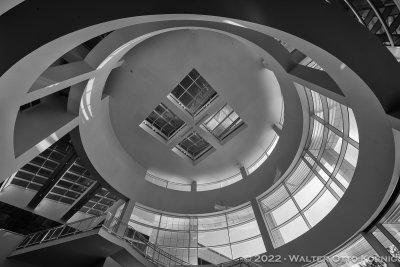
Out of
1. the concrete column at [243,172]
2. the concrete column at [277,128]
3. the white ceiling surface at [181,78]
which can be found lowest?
the concrete column at [243,172]

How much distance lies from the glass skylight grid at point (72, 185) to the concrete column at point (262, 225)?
1179 centimetres

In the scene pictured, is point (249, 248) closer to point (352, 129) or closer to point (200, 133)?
point (200, 133)

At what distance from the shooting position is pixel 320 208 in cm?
1337

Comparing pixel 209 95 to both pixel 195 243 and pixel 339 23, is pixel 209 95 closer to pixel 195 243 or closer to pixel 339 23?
pixel 195 243

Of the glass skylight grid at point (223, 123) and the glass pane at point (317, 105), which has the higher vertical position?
the glass skylight grid at point (223, 123)

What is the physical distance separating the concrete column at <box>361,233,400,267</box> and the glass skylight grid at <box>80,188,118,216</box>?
15.6 meters

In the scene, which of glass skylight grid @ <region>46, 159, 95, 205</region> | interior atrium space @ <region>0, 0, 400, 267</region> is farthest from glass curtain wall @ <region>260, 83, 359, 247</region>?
glass skylight grid @ <region>46, 159, 95, 205</region>

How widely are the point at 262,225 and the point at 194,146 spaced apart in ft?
31.1

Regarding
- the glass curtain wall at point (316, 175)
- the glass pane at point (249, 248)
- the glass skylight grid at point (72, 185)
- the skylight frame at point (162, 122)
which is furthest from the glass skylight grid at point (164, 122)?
the glass pane at point (249, 248)

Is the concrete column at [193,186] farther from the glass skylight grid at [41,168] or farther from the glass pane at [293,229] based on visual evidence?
the glass skylight grid at [41,168]

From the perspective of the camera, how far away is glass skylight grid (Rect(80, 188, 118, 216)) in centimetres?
1720

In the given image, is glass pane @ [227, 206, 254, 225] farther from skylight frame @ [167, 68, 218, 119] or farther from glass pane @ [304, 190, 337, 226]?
skylight frame @ [167, 68, 218, 119]

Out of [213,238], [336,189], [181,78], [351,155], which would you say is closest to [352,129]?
[351,155]

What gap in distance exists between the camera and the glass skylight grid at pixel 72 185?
15.3 metres
